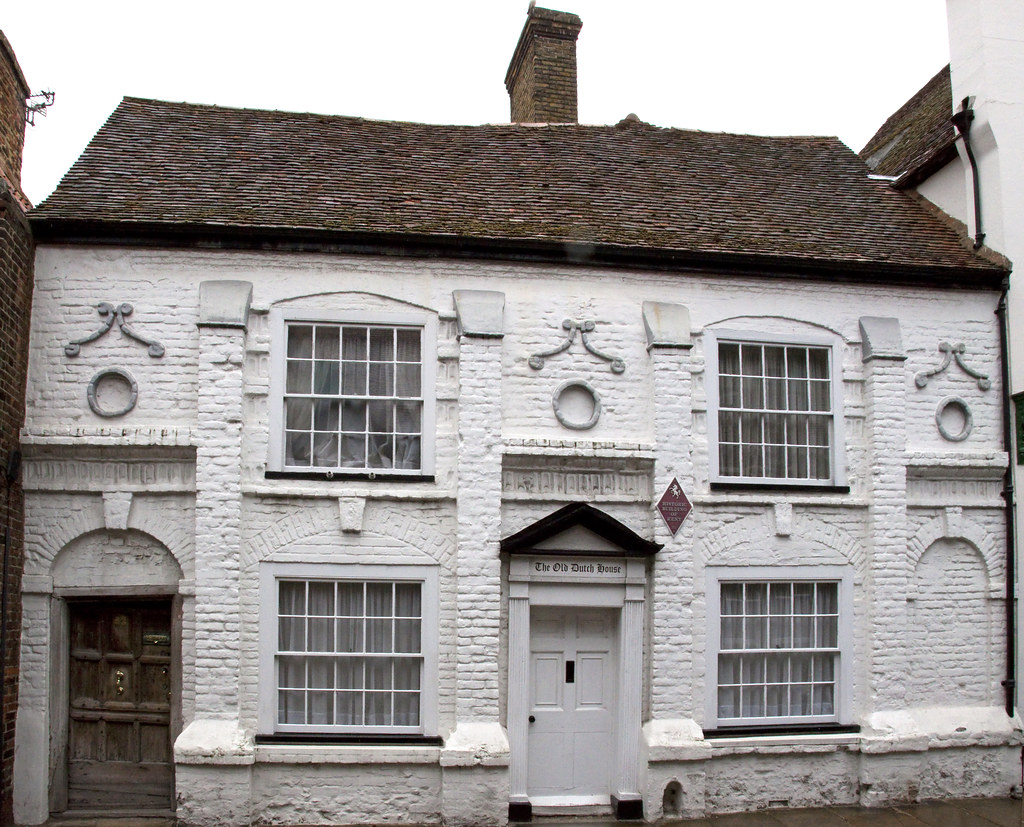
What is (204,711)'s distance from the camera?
29.4ft

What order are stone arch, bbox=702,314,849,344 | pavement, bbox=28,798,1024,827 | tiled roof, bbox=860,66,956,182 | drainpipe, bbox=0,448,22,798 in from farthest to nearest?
tiled roof, bbox=860,66,956,182
stone arch, bbox=702,314,849,344
pavement, bbox=28,798,1024,827
drainpipe, bbox=0,448,22,798

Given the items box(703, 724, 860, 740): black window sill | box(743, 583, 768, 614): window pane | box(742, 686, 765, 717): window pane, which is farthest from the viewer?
box(743, 583, 768, 614): window pane

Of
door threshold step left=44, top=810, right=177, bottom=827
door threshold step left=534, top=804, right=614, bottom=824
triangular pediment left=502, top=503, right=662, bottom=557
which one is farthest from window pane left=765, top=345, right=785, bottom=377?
door threshold step left=44, top=810, right=177, bottom=827

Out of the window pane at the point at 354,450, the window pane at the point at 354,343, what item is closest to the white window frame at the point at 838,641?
the window pane at the point at 354,450

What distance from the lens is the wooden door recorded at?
362 inches

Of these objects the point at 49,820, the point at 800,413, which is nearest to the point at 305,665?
the point at 49,820

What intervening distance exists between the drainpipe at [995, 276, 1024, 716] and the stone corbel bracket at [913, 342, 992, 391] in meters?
0.27

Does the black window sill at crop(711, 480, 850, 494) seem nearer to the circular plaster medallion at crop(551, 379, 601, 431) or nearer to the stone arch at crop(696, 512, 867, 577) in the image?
the stone arch at crop(696, 512, 867, 577)

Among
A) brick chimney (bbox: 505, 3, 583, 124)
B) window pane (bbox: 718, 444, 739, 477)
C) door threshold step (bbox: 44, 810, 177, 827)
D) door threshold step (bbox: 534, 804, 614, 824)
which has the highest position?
brick chimney (bbox: 505, 3, 583, 124)

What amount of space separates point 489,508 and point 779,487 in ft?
10.8

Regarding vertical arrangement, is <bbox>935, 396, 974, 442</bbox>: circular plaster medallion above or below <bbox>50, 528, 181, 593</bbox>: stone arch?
above

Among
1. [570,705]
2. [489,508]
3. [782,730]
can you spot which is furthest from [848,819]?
[489,508]

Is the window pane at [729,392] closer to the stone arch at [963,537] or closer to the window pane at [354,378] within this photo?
the stone arch at [963,537]

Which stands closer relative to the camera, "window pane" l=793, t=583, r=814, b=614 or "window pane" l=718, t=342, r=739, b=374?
"window pane" l=793, t=583, r=814, b=614
